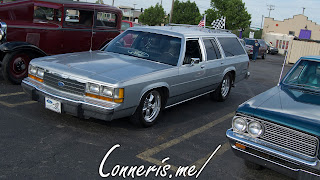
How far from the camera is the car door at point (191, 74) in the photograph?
227 inches

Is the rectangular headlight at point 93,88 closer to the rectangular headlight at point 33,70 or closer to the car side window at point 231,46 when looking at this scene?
the rectangular headlight at point 33,70

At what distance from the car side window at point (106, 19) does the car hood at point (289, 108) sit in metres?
5.89

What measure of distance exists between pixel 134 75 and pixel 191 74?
1512 mm

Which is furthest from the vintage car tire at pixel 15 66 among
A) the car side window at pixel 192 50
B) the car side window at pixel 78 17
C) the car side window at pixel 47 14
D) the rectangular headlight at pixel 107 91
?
the car side window at pixel 192 50

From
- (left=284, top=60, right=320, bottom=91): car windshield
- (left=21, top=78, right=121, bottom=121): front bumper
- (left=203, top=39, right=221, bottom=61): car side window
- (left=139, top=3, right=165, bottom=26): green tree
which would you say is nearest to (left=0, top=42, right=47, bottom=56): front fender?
(left=21, top=78, right=121, bottom=121): front bumper

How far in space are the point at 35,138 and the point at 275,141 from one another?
3080mm

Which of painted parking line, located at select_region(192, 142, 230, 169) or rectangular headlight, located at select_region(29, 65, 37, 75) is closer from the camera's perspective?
painted parking line, located at select_region(192, 142, 230, 169)

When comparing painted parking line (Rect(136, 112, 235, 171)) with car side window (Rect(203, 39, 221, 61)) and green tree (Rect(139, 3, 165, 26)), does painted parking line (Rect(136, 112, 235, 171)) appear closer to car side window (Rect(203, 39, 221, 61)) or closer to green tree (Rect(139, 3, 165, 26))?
car side window (Rect(203, 39, 221, 61))

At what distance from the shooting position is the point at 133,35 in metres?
6.41

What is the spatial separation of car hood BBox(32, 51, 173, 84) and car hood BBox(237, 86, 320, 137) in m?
1.79

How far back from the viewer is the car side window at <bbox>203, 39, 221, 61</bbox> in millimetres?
6688

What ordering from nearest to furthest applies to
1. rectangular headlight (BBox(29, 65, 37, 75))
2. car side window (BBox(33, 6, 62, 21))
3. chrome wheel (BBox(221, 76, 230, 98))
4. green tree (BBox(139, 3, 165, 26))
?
rectangular headlight (BBox(29, 65, 37, 75))
chrome wheel (BBox(221, 76, 230, 98))
car side window (BBox(33, 6, 62, 21))
green tree (BBox(139, 3, 165, 26))

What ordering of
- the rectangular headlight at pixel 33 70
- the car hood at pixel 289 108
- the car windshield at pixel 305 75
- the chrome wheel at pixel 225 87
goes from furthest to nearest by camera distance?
the chrome wheel at pixel 225 87 < the rectangular headlight at pixel 33 70 < the car windshield at pixel 305 75 < the car hood at pixel 289 108

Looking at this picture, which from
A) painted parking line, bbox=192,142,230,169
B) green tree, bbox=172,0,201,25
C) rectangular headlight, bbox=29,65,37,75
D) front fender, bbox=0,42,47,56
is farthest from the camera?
green tree, bbox=172,0,201,25
